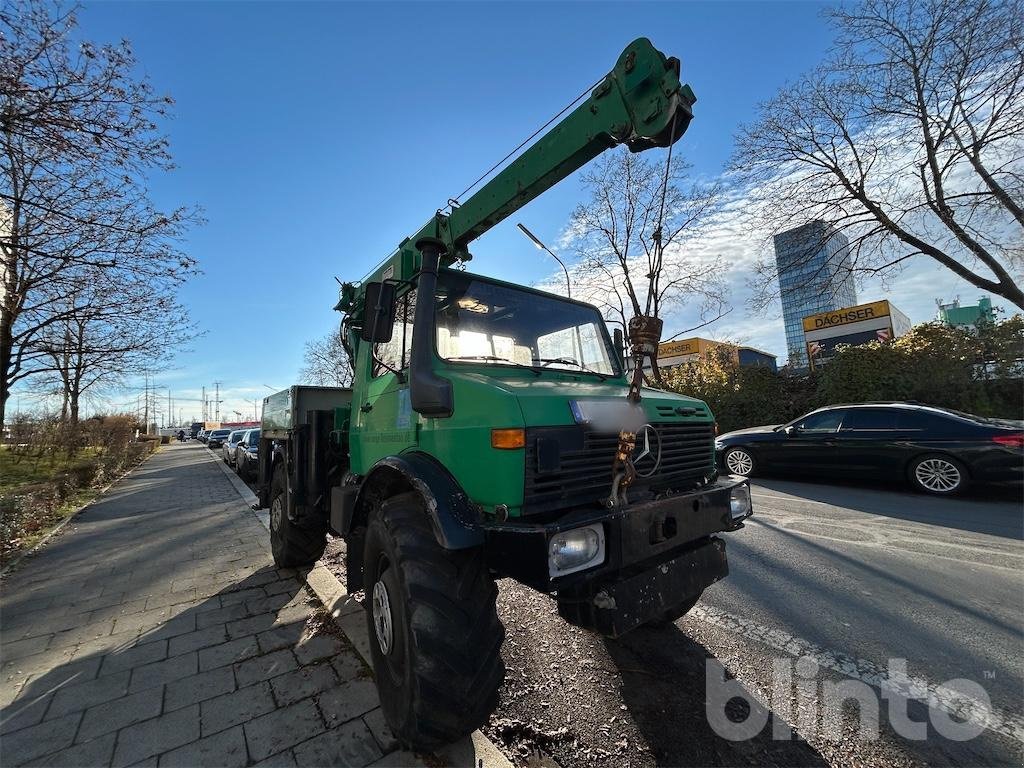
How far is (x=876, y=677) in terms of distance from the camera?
263 cm

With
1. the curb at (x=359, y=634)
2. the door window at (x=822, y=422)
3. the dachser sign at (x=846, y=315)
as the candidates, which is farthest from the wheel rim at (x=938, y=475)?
the dachser sign at (x=846, y=315)

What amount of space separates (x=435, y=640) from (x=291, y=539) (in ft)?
10.7

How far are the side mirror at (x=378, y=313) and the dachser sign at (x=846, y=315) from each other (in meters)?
35.7

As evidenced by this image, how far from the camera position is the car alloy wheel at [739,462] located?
929cm

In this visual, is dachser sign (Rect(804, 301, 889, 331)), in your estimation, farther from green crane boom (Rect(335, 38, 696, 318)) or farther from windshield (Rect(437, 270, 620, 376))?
green crane boom (Rect(335, 38, 696, 318))

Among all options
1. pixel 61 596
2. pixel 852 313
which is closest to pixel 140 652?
pixel 61 596

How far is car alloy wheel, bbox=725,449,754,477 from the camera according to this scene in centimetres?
929

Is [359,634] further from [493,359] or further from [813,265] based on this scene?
[813,265]

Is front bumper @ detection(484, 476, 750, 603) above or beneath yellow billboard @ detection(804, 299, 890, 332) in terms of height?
beneath

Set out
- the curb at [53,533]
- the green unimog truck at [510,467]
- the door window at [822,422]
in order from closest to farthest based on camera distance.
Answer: the green unimog truck at [510,467], the curb at [53,533], the door window at [822,422]

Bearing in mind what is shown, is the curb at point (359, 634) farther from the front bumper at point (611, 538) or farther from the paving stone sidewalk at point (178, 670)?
the front bumper at point (611, 538)

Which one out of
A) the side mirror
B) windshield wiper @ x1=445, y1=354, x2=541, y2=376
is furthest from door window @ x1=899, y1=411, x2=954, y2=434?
the side mirror

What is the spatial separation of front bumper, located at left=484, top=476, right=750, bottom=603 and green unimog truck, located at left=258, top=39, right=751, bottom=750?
1 cm

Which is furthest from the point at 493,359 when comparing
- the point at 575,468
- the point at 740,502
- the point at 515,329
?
the point at 740,502
